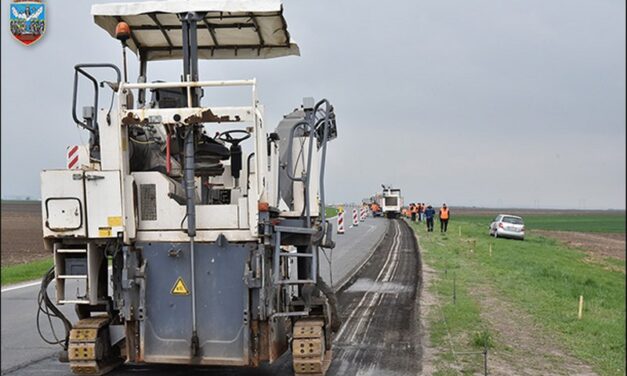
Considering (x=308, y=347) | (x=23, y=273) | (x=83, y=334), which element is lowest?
(x=23, y=273)

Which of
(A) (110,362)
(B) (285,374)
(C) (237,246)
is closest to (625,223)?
(C) (237,246)

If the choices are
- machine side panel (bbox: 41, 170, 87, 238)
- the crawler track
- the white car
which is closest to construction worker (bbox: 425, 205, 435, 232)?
the crawler track

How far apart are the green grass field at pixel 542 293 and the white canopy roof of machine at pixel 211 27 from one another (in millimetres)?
4206

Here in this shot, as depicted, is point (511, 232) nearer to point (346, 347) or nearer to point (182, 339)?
point (346, 347)

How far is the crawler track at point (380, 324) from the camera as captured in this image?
725cm

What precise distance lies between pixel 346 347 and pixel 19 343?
175 inches

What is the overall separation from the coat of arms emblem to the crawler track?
193 inches

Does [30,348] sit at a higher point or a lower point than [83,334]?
lower

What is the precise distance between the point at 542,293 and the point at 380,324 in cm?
491

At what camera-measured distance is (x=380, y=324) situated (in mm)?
9625

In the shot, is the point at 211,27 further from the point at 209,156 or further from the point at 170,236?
the point at 170,236

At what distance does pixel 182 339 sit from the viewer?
6.04m

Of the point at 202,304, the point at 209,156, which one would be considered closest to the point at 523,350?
the point at 202,304

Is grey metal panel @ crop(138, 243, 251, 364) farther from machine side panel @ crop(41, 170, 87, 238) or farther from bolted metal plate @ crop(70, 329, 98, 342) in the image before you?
machine side panel @ crop(41, 170, 87, 238)
